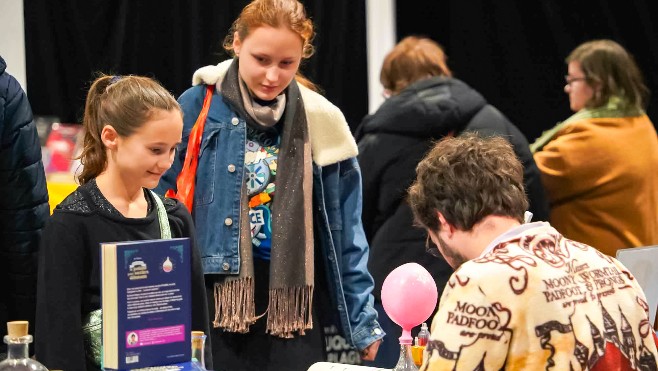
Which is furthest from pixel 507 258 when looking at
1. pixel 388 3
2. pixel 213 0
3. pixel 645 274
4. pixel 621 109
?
pixel 388 3

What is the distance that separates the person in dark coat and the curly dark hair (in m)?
1.63

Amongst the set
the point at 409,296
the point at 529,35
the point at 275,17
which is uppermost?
the point at 529,35

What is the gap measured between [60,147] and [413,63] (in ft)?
4.09

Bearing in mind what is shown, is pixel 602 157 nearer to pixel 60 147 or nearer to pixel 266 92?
pixel 266 92

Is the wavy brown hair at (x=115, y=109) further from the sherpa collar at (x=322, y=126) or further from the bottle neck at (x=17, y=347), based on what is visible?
the bottle neck at (x=17, y=347)

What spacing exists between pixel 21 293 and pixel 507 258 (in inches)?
45.9

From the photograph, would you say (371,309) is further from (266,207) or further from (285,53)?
(285,53)

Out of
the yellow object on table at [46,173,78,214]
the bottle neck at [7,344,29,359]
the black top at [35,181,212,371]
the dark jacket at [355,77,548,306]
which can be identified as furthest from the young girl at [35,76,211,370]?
the dark jacket at [355,77,548,306]

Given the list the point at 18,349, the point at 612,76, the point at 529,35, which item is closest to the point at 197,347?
the point at 18,349

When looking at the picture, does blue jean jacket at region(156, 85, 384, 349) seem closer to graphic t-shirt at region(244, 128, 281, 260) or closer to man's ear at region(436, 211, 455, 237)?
graphic t-shirt at region(244, 128, 281, 260)

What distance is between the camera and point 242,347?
258 cm

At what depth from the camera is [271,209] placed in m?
2.59

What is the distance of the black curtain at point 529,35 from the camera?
5484mm

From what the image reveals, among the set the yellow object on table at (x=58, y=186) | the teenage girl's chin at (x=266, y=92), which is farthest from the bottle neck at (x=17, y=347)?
the yellow object on table at (x=58, y=186)
